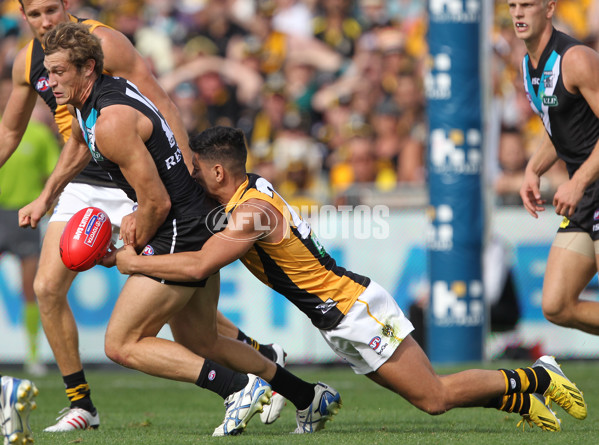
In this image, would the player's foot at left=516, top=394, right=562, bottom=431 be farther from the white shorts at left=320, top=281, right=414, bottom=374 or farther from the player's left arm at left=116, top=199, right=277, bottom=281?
the player's left arm at left=116, top=199, right=277, bottom=281

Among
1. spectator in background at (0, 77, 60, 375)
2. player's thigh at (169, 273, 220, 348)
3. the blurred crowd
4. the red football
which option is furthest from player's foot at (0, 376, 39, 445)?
the blurred crowd

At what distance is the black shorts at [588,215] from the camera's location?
20.1 feet

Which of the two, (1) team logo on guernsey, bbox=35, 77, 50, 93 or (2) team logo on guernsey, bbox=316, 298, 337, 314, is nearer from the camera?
(2) team logo on guernsey, bbox=316, 298, 337, 314

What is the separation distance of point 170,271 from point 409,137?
801cm

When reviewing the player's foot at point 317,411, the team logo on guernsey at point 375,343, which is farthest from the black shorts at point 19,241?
the team logo on guernsey at point 375,343

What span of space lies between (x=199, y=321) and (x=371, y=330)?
42.3 inches

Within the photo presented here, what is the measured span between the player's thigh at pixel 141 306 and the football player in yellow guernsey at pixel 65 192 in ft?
3.02

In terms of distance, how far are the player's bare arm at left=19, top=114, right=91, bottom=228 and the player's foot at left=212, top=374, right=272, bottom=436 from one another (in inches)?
71.1

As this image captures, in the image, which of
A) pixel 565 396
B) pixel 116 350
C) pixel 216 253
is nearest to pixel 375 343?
pixel 216 253

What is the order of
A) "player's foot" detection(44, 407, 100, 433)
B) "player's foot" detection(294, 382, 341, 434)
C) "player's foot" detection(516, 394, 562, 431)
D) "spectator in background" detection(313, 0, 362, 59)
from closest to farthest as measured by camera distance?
"player's foot" detection(516, 394, 562, 431), "player's foot" detection(294, 382, 341, 434), "player's foot" detection(44, 407, 100, 433), "spectator in background" detection(313, 0, 362, 59)

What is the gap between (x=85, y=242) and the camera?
5.32 m

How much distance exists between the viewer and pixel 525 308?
1040cm

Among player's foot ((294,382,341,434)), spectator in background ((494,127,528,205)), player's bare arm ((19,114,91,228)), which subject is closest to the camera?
player's foot ((294,382,341,434))

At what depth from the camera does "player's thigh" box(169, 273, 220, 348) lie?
569cm
